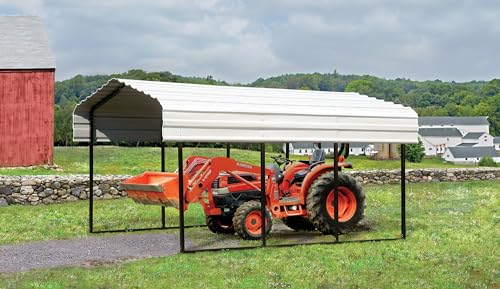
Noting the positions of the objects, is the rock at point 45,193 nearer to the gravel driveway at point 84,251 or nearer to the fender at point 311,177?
the gravel driveway at point 84,251

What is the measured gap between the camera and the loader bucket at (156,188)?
42.7 feet

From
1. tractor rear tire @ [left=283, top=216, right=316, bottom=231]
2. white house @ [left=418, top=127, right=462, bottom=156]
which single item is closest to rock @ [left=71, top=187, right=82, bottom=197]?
tractor rear tire @ [left=283, top=216, right=316, bottom=231]

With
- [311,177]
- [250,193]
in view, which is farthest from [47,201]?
[311,177]

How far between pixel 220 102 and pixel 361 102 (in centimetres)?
342

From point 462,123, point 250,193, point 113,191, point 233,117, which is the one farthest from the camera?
point 462,123

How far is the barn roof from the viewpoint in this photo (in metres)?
12.3

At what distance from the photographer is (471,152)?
5192 inches

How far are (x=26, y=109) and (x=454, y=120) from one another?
133565 millimetres

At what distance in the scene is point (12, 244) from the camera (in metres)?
14.0

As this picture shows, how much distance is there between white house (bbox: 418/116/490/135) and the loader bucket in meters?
141

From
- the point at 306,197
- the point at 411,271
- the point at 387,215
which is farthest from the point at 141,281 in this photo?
the point at 387,215

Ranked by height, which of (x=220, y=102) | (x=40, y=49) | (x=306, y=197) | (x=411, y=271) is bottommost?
(x=411, y=271)

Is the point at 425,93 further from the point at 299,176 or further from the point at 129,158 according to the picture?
the point at 299,176

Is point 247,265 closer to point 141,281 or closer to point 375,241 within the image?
point 141,281
